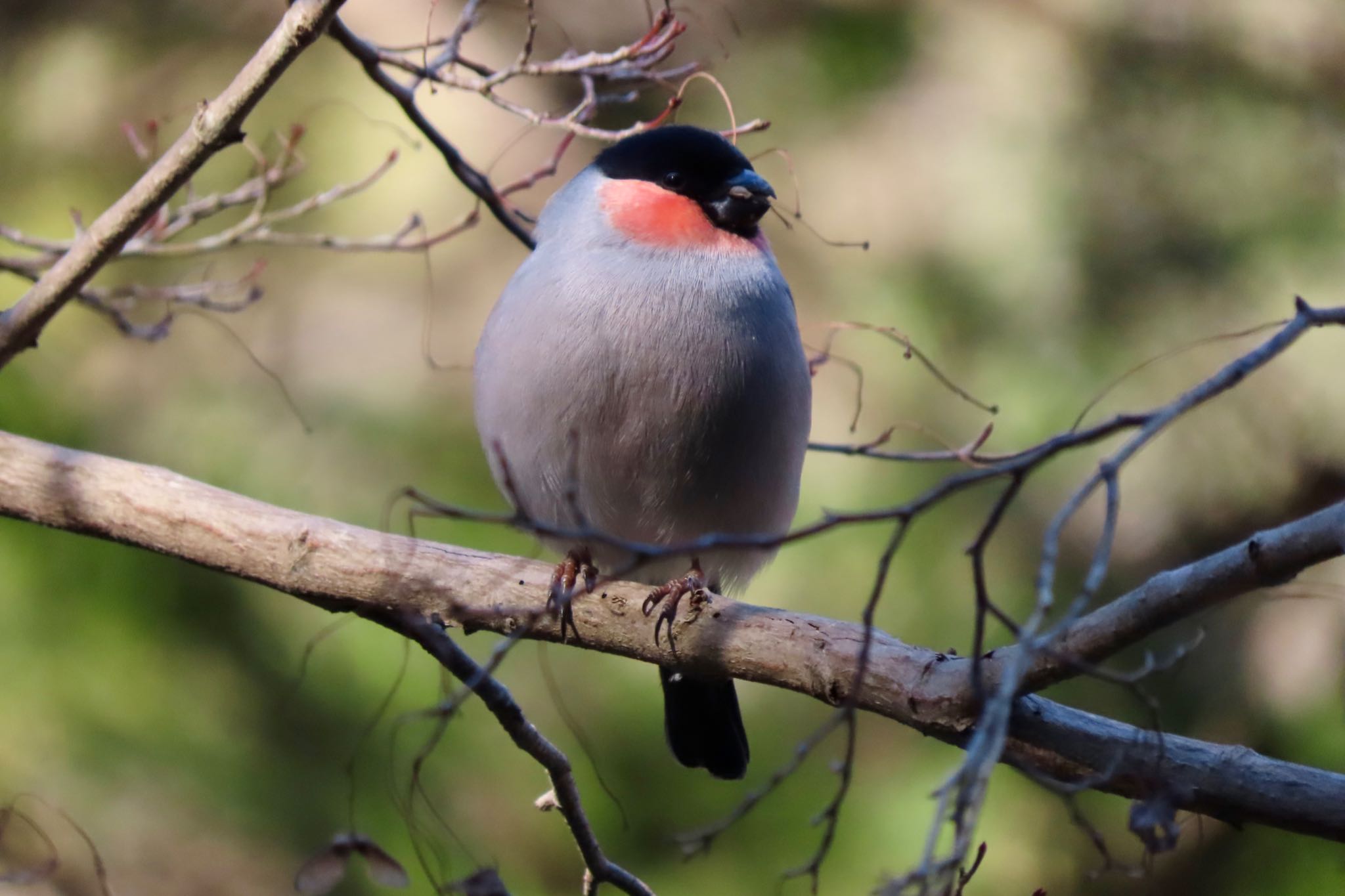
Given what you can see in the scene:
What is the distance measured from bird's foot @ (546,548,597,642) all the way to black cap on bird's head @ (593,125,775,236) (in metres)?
0.76

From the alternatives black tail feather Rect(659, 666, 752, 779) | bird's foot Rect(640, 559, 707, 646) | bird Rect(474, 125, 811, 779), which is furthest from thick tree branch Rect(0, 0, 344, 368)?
black tail feather Rect(659, 666, 752, 779)

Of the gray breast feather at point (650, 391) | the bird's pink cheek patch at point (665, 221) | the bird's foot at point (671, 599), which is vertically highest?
the bird's pink cheek patch at point (665, 221)

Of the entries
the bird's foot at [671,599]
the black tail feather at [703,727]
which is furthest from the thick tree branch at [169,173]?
the black tail feather at [703,727]

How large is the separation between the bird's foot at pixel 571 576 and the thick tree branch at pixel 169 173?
3.21 feet

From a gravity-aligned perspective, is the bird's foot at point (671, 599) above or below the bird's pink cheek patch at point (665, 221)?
below

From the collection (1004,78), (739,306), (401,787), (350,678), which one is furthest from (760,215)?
(1004,78)

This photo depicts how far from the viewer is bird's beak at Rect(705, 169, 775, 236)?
2.72 metres

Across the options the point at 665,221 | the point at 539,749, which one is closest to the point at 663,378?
the point at 665,221

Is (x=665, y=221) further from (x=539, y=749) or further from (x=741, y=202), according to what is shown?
(x=539, y=749)

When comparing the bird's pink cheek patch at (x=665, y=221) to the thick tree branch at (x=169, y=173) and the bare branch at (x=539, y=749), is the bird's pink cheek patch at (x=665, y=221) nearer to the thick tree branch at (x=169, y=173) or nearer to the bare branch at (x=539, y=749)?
the thick tree branch at (x=169, y=173)

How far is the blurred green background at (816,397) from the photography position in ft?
14.4

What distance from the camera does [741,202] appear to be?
2725 millimetres

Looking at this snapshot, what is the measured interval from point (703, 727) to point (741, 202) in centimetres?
115

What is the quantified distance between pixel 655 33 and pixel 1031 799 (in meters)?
3.08
